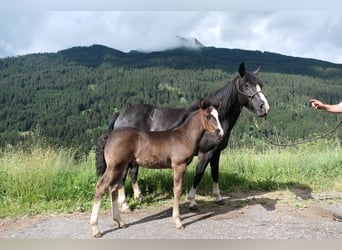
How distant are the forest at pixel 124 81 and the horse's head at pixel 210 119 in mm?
42720

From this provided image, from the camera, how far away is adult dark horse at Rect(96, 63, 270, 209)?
5980 mm

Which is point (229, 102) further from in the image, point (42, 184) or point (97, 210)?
point (42, 184)

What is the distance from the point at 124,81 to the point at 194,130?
96692 mm

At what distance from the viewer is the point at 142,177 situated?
25.0 feet

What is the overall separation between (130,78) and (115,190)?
9785 centimetres

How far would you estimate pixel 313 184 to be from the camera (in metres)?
7.98

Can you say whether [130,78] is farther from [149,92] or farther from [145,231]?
[145,231]

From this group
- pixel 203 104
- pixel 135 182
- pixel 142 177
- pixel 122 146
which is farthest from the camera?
pixel 142 177

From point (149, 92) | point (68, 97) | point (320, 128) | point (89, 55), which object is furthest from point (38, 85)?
point (320, 128)

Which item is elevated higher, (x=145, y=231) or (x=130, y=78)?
(x=130, y=78)

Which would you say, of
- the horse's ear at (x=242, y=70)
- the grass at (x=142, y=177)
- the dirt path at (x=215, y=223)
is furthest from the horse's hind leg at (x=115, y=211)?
the horse's ear at (x=242, y=70)

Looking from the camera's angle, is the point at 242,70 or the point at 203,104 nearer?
the point at 203,104

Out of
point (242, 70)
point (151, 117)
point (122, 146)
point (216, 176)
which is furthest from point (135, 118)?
point (242, 70)

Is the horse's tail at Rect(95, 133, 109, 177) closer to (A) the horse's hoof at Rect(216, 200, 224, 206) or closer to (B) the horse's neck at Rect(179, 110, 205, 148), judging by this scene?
(B) the horse's neck at Rect(179, 110, 205, 148)
